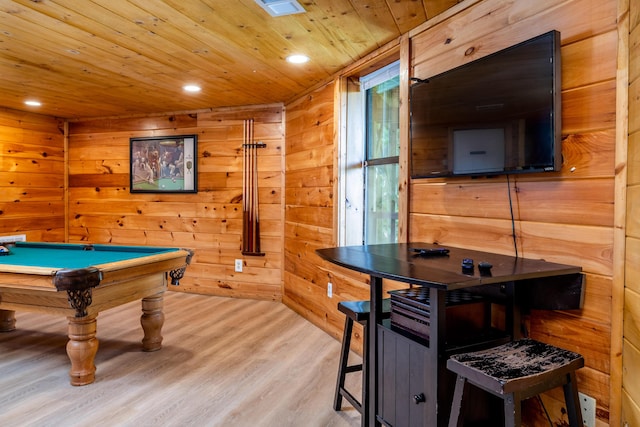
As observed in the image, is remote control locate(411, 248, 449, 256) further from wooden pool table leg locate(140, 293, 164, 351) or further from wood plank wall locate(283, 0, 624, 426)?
wooden pool table leg locate(140, 293, 164, 351)

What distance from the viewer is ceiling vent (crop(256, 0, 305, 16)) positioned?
212cm

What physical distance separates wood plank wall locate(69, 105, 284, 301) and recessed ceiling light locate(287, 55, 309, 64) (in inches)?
53.0

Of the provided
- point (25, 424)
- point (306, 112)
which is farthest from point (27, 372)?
point (306, 112)

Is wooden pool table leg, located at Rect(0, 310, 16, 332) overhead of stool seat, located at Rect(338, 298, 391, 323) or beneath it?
beneath

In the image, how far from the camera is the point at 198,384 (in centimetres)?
257

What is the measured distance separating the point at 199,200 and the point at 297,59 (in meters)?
2.36

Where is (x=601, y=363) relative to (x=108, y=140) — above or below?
below

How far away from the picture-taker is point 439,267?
153 centimetres

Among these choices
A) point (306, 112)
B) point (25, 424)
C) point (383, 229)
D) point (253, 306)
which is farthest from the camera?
point (253, 306)

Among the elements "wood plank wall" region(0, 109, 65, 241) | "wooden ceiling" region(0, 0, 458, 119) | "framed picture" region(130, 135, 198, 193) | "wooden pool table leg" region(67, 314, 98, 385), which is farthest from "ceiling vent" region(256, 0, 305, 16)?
"wood plank wall" region(0, 109, 65, 241)

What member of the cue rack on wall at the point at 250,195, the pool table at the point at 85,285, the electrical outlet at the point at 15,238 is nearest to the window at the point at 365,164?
the pool table at the point at 85,285

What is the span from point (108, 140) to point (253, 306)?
281 cm

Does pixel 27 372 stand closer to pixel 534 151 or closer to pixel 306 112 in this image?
pixel 306 112

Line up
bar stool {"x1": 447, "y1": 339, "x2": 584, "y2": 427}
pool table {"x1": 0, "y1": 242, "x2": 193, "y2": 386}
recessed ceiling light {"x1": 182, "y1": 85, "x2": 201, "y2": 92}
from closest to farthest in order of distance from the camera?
bar stool {"x1": 447, "y1": 339, "x2": 584, "y2": 427} → pool table {"x1": 0, "y1": 242, "x2": 193, "y2": 386} → recessed ceiling light {"x1": 182, "y1": 85, "x2": 201, "y2": 92}
